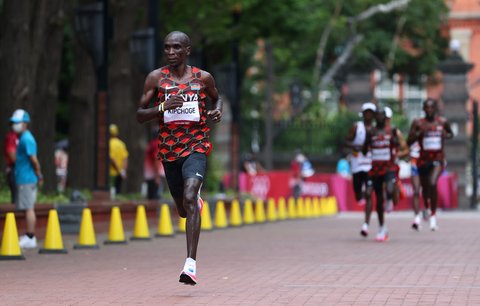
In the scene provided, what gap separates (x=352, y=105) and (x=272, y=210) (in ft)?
50.2

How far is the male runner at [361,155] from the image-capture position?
2089 cm

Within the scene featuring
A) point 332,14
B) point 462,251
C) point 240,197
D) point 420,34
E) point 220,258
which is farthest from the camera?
point 420,34

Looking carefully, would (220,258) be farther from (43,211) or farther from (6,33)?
(6,33)

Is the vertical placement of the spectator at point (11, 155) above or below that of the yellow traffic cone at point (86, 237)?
above

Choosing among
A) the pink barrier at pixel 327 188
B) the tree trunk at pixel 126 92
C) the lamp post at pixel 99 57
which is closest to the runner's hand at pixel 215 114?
the lamp post at pixel 99 57

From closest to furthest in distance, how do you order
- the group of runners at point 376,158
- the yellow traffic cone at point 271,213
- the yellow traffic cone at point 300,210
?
the group of runners at point 376,158 → the yellow traffic cone at point 271,213 → the yellow traffic cone at point 300,210

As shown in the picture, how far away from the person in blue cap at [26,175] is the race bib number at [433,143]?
694 centimetres

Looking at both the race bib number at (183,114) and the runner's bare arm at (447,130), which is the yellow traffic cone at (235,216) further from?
the race bib number at (183,114)

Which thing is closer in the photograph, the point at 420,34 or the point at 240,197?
the point at 240,197

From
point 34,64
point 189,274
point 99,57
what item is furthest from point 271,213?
point 189,274

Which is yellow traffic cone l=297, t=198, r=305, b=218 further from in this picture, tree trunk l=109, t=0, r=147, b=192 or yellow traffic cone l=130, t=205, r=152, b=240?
yellow traffic cone l=130, t=205, r=152, b=240

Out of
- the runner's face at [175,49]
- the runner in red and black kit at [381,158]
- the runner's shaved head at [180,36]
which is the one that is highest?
the runner's shaved head at [180,36]

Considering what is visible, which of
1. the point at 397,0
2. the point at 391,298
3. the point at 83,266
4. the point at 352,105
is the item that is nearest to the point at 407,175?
the point at 352,105

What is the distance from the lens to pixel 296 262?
16.1m
